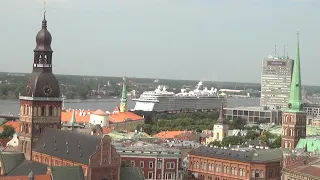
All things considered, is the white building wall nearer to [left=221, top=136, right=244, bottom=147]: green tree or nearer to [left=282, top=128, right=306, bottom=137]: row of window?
[left=221, top=136, right=244, bottom=147]: green tree

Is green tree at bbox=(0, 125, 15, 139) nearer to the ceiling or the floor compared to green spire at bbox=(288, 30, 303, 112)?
nearer to the floor

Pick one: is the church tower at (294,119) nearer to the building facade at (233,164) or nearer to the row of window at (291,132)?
the row of window at (291,132)

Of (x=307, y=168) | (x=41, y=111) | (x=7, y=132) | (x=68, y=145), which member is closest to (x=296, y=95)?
(x=307, y=168)

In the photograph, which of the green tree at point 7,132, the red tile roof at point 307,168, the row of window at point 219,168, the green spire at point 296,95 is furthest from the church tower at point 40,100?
the green spire at point 296,95

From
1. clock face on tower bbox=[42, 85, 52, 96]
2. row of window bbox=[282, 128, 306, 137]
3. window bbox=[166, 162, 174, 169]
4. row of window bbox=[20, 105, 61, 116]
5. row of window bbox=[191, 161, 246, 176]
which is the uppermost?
clock face on tower bbox=[42, 85, 52, 96]

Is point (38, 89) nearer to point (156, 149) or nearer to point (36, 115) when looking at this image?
point (36, 115)

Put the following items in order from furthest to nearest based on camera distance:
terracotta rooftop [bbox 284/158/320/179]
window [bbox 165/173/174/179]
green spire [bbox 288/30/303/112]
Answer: green spire [bbox 288/30/303/112] < window [bbox 165/173/174/179] < terracotta rooftop [bbox 284/158/320/179]

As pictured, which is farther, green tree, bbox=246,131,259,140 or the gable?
green tree, bbox=246,131,259,140

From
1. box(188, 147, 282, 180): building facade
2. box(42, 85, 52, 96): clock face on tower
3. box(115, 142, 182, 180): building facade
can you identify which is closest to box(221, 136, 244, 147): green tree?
box(188, 147, 282, 180): building facade
